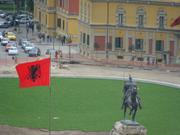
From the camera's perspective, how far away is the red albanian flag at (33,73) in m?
46.2

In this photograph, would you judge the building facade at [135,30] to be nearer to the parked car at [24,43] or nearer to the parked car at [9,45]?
the parked car at [24,43]

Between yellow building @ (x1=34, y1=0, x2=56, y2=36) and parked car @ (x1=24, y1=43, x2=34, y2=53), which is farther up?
yellow building @ (x1=34, y1=0, x2=56, y2=36)

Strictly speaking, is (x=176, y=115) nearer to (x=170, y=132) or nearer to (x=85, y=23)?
(x=170, y=132)

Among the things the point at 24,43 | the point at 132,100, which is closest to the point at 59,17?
the point at 24,43

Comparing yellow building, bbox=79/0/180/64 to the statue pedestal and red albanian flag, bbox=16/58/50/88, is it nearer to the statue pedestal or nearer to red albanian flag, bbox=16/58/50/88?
red albanian flag, bbox=16/58/50/88

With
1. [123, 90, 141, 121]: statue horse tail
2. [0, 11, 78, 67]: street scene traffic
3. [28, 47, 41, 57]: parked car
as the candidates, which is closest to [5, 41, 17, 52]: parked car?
[0, 11, 78, 67]: street scene traffic

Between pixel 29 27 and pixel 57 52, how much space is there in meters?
38.2

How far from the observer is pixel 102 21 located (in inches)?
3999

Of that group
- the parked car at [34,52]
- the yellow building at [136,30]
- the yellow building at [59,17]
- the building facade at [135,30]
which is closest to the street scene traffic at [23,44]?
the parked car at [34,52]

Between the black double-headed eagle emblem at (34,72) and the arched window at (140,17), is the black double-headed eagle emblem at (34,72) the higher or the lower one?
the lower one

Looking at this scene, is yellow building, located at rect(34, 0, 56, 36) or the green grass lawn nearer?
the green grass lawn

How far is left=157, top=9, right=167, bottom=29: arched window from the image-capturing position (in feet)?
334

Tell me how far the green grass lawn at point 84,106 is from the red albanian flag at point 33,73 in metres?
9.09

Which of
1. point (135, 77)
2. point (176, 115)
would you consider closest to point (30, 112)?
point (176, 115)
